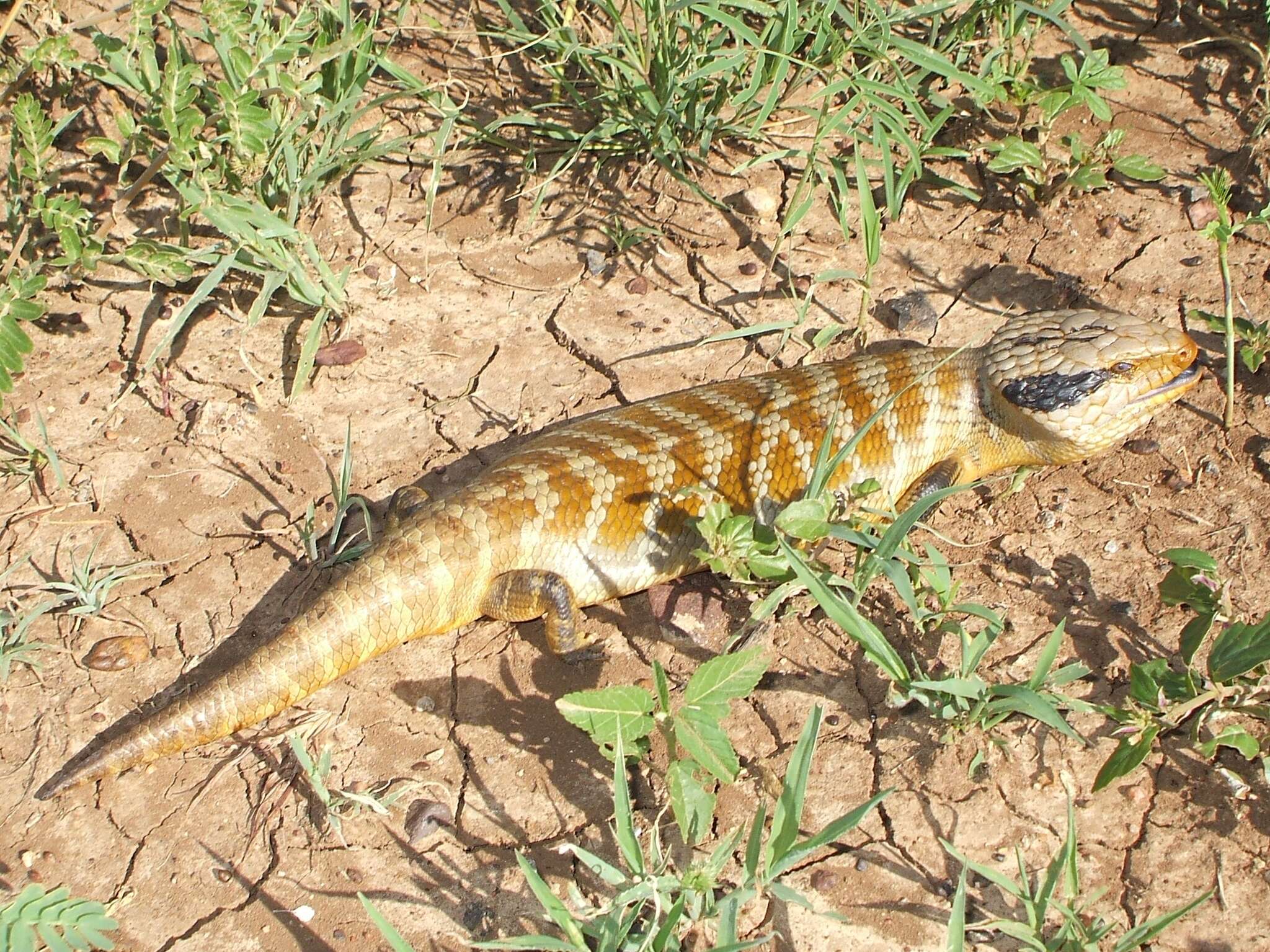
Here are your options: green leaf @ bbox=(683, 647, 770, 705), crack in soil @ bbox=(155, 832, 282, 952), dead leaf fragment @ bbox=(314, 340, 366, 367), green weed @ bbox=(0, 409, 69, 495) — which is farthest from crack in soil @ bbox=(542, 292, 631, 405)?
A: crack in soil @ bbox=(155, 832, 282, 952)

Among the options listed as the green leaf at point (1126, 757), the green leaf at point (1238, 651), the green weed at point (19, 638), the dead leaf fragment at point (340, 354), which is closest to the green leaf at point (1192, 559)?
the green leaf at point (1238, 651)

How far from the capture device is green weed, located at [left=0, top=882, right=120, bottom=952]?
3.10 metres

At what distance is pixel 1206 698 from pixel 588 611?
7.30 feet

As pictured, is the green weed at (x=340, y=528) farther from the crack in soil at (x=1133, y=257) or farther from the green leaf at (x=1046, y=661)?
the crack in soil at (x=1133, y=257)

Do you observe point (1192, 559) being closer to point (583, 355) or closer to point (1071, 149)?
point (1071, 149)

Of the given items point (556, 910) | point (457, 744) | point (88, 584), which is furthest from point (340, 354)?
point (556, 910)

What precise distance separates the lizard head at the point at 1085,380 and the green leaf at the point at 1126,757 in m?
1.44

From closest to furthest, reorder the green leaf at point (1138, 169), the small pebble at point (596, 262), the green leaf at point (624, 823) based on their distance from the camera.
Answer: the green leaf at point (624, 823)
the green leaf at point (1138, 169)
the small pebble at point (596, 262)

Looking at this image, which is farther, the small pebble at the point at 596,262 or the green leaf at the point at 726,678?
the small pebble at the point at 596,262

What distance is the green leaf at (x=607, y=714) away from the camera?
3342mm

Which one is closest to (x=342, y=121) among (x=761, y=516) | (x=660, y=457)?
(x=660, y=457)

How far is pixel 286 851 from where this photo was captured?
361 centimetres

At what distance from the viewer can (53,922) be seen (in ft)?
10.4

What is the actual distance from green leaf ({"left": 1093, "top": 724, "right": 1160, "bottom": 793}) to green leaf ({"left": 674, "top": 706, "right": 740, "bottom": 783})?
1155mm
